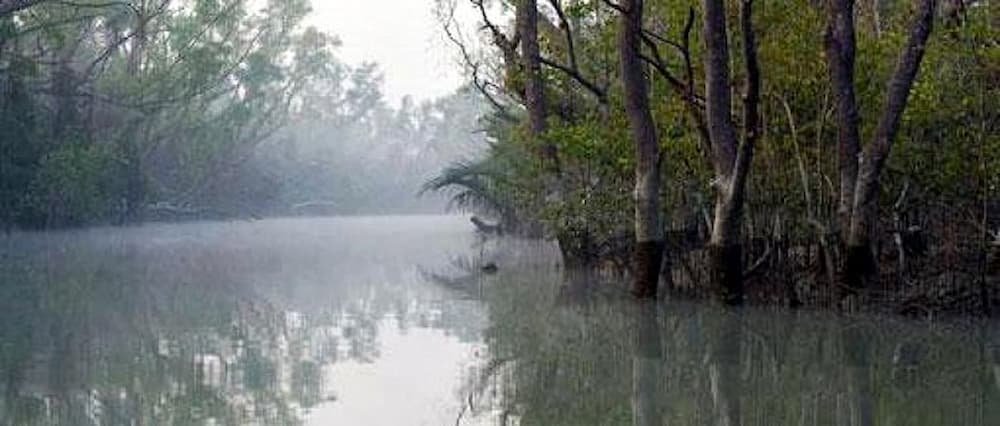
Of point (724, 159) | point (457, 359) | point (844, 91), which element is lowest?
point (457, 359)

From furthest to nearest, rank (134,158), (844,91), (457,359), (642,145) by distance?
(134,158)
(642,145)
(844,91)
(457,359)

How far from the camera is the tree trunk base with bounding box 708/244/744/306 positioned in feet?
49.2

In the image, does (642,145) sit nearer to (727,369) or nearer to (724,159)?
(724,159)

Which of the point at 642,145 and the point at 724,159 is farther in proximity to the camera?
the point at 642,145

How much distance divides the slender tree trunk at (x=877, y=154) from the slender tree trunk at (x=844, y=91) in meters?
0.19

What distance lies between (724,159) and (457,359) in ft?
15.1

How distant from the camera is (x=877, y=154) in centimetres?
1410

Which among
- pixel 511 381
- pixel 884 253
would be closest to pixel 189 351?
pixel 511 381

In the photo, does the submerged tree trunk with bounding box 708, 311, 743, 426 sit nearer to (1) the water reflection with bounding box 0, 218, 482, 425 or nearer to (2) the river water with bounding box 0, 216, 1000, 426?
(2) the river water with bounding box 0, 216, 1000, 426

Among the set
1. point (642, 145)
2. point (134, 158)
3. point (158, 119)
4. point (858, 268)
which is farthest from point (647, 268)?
point (158, 119)

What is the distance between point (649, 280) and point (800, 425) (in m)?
7.95

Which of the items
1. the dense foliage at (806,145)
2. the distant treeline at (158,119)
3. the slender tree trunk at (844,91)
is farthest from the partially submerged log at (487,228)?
the slender tree trunk at (844,91)

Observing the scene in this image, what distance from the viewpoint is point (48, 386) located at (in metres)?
9.88

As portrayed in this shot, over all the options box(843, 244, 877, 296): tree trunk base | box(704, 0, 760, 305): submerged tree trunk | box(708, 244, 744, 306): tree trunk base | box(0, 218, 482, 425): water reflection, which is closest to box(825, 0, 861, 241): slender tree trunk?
box(843, 244, 877, 296): tree trunk base
